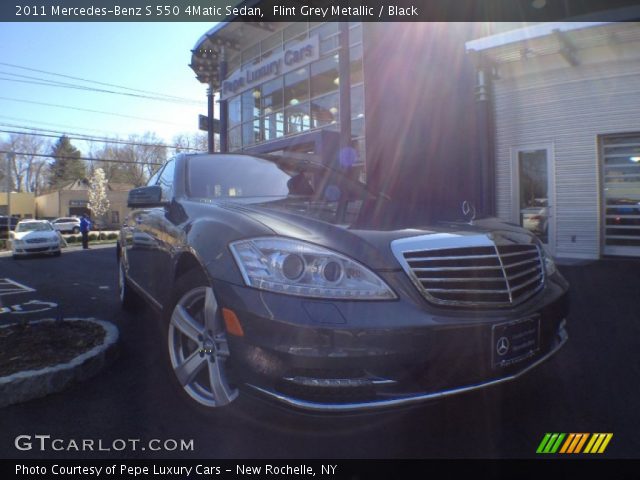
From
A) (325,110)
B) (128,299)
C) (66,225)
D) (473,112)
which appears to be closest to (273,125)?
(325,110)

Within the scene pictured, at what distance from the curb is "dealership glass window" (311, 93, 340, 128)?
35.2 ft

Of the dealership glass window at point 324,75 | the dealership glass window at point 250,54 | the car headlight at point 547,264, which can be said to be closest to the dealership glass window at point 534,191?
the dealership glass window at point 324,75

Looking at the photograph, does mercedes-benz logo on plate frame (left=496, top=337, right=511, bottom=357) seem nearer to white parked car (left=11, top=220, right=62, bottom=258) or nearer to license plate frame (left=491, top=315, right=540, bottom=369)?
license plate frame (left=491, top=315, right=540, bottom=369)

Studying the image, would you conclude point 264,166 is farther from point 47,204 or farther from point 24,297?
point 47,204

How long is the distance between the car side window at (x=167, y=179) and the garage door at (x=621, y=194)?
818 cm

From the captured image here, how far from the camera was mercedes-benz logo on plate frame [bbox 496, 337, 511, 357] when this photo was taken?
1.81 metres

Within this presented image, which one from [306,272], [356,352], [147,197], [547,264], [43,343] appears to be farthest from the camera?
[43,343]

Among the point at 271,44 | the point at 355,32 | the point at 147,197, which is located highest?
the point at 271,44

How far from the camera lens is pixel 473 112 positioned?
11.8 m

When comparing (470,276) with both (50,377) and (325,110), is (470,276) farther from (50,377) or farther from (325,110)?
(325,110)

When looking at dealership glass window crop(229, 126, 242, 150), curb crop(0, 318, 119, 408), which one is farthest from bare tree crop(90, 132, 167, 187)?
curb crop(0, 318, 119, 408)

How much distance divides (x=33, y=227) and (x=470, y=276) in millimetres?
16972

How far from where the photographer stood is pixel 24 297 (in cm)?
618

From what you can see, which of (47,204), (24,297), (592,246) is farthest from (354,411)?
(47,204)
